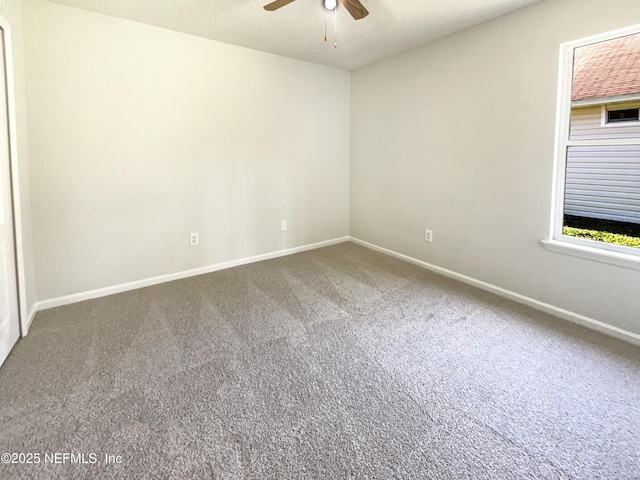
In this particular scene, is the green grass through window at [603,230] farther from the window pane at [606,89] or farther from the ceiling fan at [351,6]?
the ceiling fan at [351,6]

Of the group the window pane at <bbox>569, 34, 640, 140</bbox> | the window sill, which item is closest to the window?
the window pane at <bbox>569, 34, 640, 140</bbox>

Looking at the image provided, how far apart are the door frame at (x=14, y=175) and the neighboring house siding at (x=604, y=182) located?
385 centimetres

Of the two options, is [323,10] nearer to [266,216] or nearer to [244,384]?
[266,216]

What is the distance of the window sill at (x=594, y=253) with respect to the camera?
2.15m

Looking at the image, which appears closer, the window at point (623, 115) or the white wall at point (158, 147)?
the window at point (623, 115)

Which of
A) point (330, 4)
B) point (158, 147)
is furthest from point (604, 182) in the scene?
point (158, 147)

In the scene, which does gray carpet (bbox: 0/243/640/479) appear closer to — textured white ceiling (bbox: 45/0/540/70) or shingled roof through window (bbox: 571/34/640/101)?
shingled roof through window (bbox: 571/34/640/101)

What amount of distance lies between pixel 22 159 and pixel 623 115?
13.8ft

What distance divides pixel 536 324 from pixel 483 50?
2.29 m

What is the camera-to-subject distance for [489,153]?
2.88 m

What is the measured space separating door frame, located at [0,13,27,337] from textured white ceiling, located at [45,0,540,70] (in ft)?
2.33

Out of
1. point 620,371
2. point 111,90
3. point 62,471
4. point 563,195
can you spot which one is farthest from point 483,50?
point 62,471

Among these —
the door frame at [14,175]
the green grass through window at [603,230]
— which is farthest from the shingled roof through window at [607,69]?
the door frame at [14,175]

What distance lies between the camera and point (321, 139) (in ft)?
13.8
